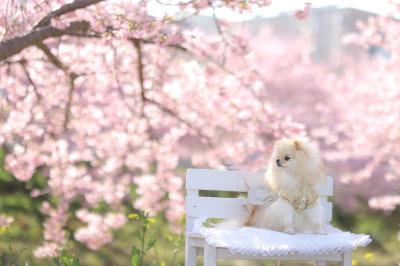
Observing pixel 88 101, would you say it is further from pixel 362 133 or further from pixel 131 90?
pixel 362 133

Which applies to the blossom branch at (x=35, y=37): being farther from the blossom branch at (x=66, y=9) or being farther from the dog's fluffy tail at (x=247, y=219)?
the dog's fluffy tail at (x=247, y=219)

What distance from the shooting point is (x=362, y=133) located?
29.9ft

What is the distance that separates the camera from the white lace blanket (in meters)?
3.04

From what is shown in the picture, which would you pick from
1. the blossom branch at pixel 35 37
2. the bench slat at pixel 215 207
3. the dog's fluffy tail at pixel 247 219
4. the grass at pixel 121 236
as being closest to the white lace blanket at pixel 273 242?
the dog's fluffy tail at pixel 247 219

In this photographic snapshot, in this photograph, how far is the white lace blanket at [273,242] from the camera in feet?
9.96

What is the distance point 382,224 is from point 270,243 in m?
6.20

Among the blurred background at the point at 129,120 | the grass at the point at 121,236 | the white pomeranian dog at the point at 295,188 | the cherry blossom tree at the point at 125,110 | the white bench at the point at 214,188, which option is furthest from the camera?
the grass at the point at 121,236

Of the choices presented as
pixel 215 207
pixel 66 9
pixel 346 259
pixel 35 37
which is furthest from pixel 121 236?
pixel 346 259

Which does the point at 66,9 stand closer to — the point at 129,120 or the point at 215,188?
the point at 215,188

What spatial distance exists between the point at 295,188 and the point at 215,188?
Answer: 1.81ft

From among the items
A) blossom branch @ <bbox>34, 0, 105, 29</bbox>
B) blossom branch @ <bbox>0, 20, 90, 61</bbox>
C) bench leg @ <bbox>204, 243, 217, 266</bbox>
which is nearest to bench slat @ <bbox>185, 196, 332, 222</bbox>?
bench leg @ <bbox>204, 243, 217, 266</bbox>

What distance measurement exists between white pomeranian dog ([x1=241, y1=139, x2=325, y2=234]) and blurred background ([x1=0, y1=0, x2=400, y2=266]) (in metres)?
1.05

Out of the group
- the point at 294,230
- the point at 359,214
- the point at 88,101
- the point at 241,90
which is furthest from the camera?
the point at 359,214

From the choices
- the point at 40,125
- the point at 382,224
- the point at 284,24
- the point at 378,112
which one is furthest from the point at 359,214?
the point at 284,24
